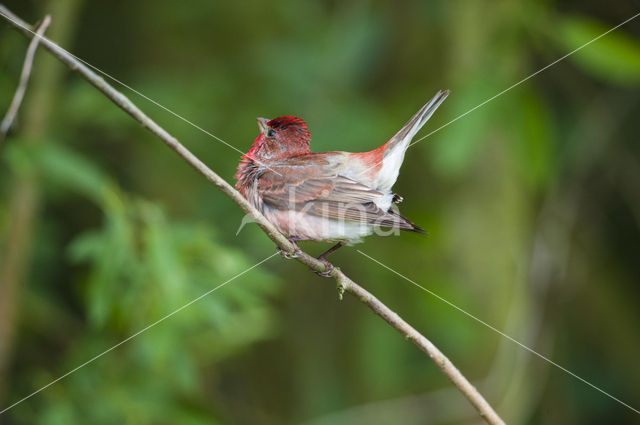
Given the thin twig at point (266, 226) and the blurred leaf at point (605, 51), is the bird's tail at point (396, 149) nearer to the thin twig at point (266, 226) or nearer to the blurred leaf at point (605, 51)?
the thin twig at point (266, 226)

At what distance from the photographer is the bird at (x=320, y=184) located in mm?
2281

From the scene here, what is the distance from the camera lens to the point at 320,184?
2.59 meters

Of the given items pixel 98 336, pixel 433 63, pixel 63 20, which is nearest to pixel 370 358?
pixel 98 336

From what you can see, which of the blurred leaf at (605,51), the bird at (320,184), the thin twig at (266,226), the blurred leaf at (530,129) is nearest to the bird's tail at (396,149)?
the bird at (320,184)

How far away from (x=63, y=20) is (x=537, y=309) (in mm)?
3674

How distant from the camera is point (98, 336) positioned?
376 centimetres

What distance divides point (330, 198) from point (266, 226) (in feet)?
2.67

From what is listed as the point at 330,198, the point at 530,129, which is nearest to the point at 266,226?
the point at 330,198

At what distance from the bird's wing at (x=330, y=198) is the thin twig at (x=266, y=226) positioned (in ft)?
1.15

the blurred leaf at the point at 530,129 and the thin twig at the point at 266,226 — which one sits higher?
the blurred leaf at the point at 530,129

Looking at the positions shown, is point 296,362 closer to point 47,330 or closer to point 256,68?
point 47,330

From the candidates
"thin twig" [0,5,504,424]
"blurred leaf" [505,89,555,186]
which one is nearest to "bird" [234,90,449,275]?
"thin twig" [0,5,504,424]

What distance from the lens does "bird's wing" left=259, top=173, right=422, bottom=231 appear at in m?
2.30

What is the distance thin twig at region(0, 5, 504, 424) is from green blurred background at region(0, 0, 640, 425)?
1.45 m
